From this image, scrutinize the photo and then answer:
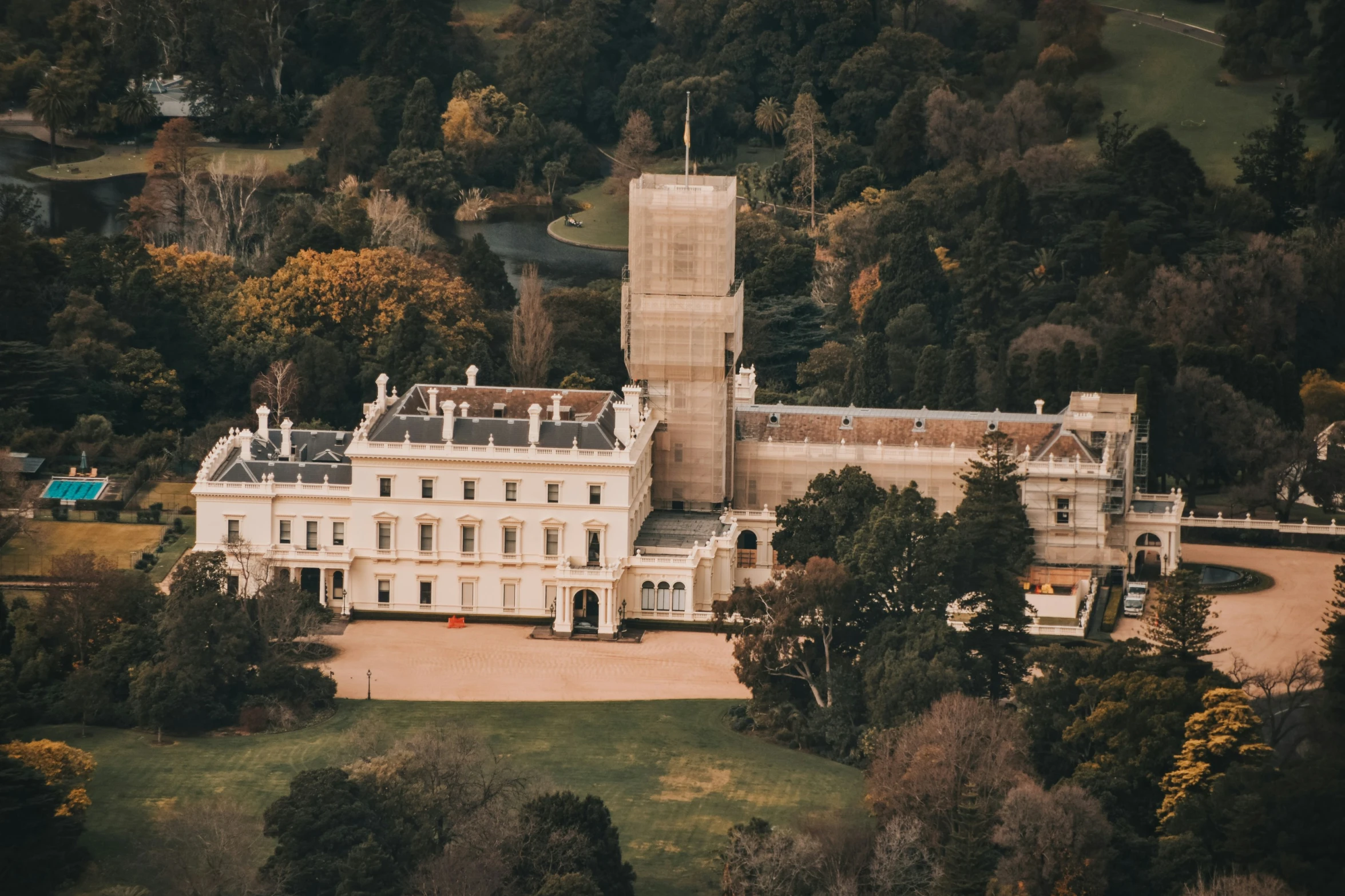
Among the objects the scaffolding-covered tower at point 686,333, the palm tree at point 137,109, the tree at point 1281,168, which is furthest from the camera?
the palm tree at point 137,109

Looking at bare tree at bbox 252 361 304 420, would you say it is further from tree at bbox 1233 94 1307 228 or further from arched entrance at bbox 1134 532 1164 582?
tree at bbox 1233 94 1307 228

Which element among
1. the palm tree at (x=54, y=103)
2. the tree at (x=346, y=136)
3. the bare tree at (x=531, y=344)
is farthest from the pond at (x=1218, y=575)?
the palm tree at (x=54, y=103)

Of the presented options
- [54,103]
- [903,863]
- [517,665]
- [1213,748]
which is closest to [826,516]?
[517,665]

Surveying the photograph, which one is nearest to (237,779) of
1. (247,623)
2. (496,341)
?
(247,623)

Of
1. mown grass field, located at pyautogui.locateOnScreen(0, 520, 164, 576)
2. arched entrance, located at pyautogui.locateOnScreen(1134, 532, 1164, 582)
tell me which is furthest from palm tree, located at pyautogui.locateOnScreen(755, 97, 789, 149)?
mown grass field, located at pyautogui.locateOnScreen(0, 520, 164, 576)

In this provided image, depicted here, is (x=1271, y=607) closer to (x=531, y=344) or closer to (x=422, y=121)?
(x=531, y=344)

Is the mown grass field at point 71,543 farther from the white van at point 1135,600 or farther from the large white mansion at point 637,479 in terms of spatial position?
the white van at point 1135,600
